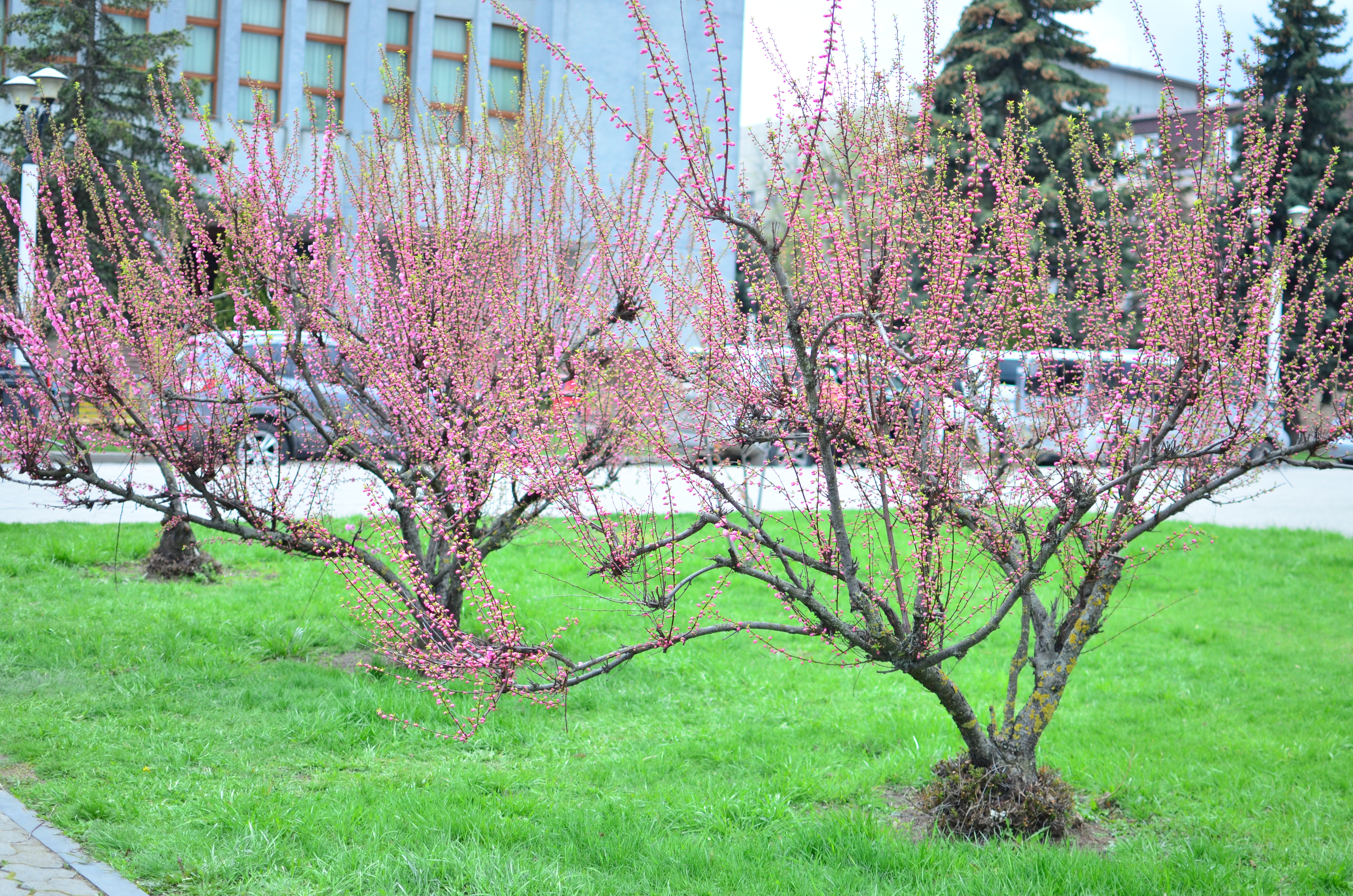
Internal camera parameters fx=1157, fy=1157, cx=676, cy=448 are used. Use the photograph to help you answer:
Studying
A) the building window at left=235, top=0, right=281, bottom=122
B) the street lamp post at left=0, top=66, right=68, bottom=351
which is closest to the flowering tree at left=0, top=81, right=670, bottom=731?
the street lamp post at left=0, top=66, right=68, bottom=351

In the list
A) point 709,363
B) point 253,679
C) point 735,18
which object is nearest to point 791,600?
point 709,363

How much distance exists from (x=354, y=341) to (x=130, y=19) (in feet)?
56.1

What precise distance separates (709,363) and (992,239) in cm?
137

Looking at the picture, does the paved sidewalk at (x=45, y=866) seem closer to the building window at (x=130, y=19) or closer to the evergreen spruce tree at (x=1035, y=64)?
the building window at (x=130, y=19)

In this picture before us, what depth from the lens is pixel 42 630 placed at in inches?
314

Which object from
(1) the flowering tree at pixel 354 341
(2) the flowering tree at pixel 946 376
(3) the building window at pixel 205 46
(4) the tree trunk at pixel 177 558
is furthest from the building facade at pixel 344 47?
(2) the flowering tree at pixel 946 376

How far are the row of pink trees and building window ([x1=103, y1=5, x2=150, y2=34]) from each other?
14.1 m

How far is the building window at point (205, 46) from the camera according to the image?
67.9 ft

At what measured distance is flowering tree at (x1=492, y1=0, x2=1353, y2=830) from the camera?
4.30m

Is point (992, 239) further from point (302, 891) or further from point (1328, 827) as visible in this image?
point (302, 891)

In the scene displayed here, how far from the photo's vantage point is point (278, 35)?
21.2m

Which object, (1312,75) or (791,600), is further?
(1312,75)

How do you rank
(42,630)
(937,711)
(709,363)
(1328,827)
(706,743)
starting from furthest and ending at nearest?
(42,630), (937,711), (706,743), (1328,827), (709,363)

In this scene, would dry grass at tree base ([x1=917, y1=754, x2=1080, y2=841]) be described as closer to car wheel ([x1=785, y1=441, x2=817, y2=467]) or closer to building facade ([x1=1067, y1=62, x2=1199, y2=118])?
car wheel ([x1=785, y1=441, x2=817, y2=467])
